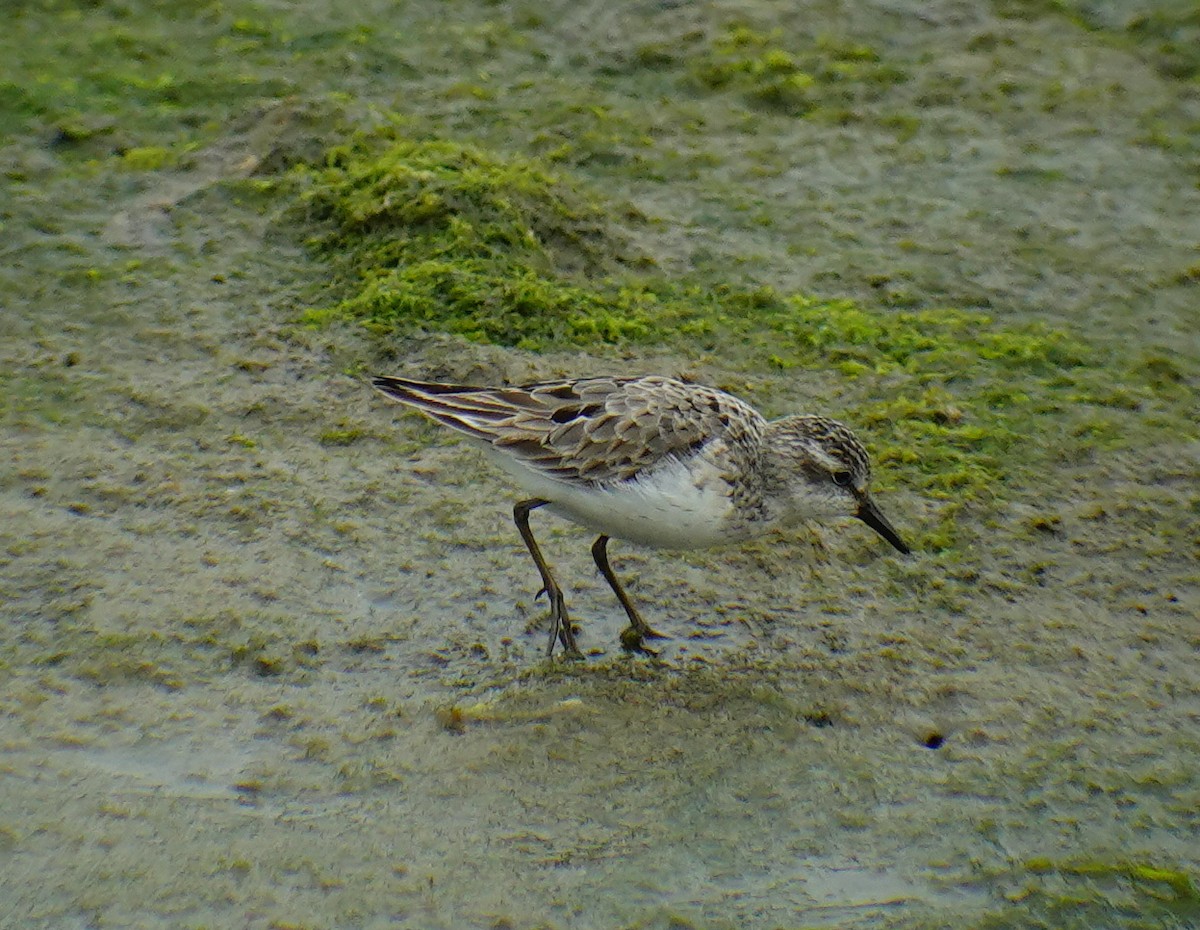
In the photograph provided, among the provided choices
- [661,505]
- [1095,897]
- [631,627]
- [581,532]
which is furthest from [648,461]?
[1095,897]

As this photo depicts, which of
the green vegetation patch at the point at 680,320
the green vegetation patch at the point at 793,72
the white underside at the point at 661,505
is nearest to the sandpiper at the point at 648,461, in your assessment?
the white underside at the point at 661,505

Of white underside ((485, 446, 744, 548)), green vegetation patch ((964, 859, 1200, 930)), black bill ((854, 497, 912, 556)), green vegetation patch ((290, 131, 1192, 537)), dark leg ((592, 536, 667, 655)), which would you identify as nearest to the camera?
green vegetation patch ((964, 859, 1200, 930))

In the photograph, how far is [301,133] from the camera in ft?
30.5

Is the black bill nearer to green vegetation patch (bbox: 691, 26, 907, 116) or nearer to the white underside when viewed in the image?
the white underside

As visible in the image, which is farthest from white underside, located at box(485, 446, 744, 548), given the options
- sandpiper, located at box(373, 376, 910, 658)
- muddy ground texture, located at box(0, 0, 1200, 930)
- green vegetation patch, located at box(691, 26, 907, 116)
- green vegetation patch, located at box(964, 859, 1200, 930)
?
green vegetation patch, located at box(691, 26, 907, 116)

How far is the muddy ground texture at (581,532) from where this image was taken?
4926mm

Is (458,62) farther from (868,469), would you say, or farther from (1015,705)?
(1015,705)

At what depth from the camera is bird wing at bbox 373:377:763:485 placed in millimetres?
6043

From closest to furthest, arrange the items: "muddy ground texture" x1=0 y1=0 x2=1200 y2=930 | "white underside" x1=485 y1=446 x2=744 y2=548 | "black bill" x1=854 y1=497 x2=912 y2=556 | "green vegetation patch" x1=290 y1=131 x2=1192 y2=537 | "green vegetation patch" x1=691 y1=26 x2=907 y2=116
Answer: "muddy ground texture" x1=0 y1=0 x2=1200 y2=930
"white underside" x1=485 y1=446 x2=744 y2=548
"black bill" x1=854 y1=497 x2=912 y2=556
"green vegetation patch" x1=290 y1=131 x2=1192 y2=537
"green vegetation patch" x1=691 y1=26 x2=907 y2=116

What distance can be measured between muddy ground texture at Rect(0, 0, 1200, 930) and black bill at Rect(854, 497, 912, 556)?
6.7 inches

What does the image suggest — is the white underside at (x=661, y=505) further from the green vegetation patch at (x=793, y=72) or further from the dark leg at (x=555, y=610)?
the green vegetation patch at (x=793, y=72)

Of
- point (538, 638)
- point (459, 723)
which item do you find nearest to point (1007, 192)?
point (538, 638)

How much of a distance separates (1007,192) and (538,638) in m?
4.84

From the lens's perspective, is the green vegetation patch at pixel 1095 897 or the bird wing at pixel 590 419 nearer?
the green vegetation patch at pixel 1095 897
